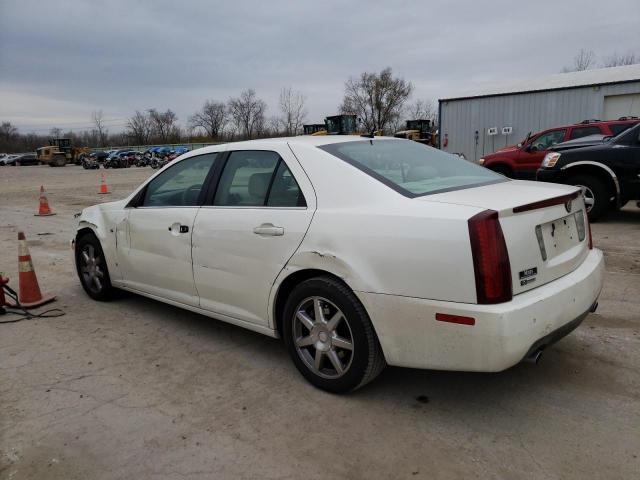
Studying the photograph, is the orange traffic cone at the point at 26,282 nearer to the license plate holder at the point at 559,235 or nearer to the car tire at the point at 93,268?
the car tire at the point at 93,268

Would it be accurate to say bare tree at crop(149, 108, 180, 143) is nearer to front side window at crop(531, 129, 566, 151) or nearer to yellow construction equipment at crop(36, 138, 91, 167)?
yellow construction equipment at crop(36, 138, 91, 167)

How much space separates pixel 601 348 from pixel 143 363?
3.26 meters

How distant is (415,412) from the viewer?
2922mm

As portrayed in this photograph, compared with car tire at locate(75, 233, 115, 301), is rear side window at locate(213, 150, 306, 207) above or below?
above

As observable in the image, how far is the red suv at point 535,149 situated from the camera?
38.0 ft

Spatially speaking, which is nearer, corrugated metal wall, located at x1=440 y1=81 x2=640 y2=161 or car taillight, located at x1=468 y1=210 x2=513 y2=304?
car taillight, located at x1=468 y1=210 x2=513 y2=304

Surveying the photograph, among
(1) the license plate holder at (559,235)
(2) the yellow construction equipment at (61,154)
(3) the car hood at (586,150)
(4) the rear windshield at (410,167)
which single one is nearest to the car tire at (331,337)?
(4) the rear windshield at (410,167)

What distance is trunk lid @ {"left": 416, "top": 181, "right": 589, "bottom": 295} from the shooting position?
256 centimetres

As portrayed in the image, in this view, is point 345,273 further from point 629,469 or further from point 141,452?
point 629,469

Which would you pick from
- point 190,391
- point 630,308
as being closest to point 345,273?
point 190,391

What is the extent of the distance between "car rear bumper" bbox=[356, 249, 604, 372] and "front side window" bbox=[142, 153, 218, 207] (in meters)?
1.84

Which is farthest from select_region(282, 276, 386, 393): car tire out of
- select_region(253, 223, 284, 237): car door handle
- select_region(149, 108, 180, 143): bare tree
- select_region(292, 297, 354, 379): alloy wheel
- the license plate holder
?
select_region(149, 108, 180, 143): bare tree

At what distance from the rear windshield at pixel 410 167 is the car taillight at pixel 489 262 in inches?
20.1

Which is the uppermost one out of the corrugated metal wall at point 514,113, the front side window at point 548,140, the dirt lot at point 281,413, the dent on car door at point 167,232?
the corrugated metal wall at point 514,113
